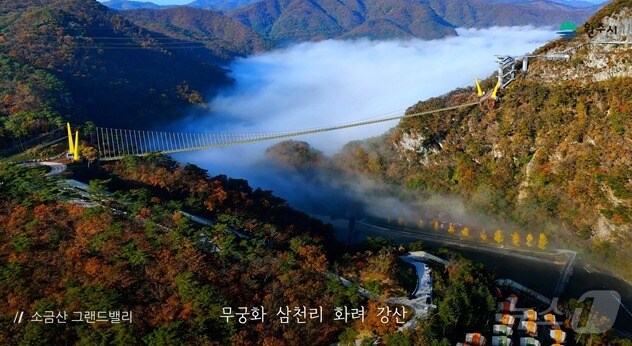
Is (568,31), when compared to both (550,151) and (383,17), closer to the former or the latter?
(550,151)

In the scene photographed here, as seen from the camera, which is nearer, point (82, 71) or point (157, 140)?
point (157, 140)

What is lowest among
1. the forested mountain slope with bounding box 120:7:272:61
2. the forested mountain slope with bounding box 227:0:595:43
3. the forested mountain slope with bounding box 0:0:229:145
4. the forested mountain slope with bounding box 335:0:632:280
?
the forested mountain slope with bounding box 335:0:632:280

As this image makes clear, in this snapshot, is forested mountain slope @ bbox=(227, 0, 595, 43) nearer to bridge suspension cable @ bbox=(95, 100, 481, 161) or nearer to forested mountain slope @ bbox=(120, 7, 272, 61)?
forested mountain slope @ bbox=(120, 7, 272, 61)

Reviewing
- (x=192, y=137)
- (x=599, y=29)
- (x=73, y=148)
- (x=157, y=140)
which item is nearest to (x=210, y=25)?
(x=192, y=137)

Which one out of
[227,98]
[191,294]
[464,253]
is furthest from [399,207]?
[227,98]

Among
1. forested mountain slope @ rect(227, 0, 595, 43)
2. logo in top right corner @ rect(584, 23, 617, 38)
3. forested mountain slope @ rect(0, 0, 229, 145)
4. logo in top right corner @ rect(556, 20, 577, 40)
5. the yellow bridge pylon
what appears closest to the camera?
the yellow bridge pylon

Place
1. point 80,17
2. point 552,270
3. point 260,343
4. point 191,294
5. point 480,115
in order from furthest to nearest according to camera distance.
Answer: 1. point 80,17
2. point 480,115
3. point 552,270
4. point 191,294
5. point 260,343

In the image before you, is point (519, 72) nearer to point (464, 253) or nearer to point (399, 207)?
point (399, 207)

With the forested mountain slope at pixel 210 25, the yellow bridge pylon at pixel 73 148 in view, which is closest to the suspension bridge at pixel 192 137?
the yellow bridge pylon at pixel 73 148

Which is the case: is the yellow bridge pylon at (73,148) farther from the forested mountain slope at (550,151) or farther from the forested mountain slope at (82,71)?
the forested mountain slope at (550,151)

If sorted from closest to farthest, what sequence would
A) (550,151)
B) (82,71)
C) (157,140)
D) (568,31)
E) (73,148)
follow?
(73,148)
(550,151)
(568,31)
(157,140)
(82,71)

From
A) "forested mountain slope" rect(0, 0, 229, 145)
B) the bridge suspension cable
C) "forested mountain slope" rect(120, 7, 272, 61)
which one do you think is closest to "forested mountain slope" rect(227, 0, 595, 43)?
"forested mountain slope" rect(120, 7, 272, 61)
